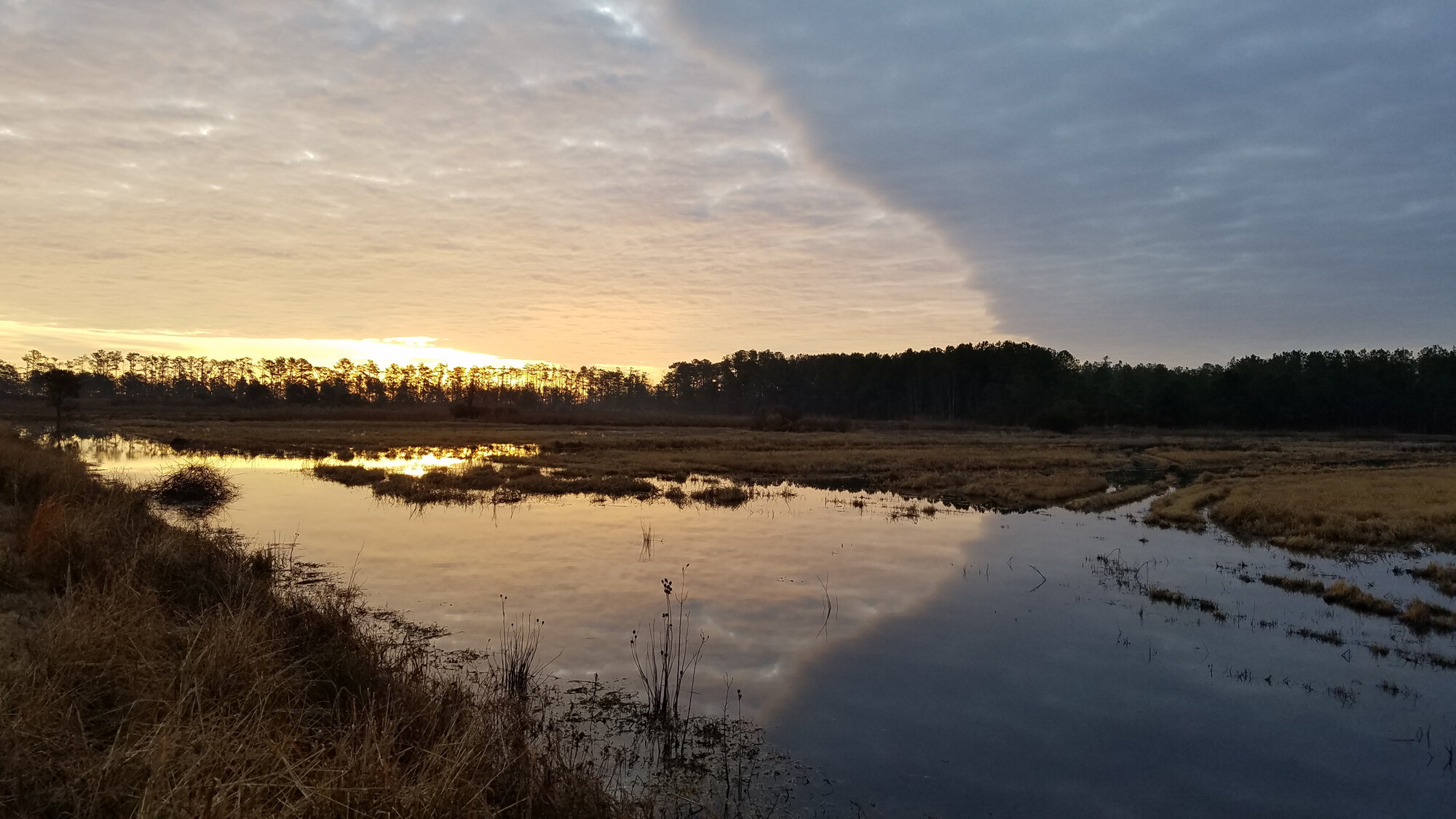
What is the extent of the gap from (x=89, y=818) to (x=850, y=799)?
664cm

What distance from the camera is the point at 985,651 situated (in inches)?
523

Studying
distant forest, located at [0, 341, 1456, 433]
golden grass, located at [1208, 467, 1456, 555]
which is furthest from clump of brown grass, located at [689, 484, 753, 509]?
distant forest, located at [0, 341, 1456, 433]

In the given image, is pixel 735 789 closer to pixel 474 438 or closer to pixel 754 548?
pixel 754 548

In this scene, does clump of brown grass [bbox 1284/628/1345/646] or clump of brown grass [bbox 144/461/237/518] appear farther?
clump of brown grass [bbox 144/461/237/518]

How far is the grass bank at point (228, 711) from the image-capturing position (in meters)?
5.24

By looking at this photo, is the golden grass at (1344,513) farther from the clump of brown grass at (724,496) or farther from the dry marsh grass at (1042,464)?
the clump of brown grass at (724,496)

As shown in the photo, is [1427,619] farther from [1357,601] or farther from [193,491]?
[193,491]

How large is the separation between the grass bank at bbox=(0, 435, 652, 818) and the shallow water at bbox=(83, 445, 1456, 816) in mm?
2797

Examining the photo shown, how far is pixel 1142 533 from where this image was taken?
84.1 feet

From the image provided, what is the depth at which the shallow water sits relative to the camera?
349 inches

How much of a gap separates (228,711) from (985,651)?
11.2m

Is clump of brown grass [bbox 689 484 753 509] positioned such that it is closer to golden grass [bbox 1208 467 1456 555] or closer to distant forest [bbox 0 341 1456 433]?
golden grass [bbox 1208 467 1456 555]

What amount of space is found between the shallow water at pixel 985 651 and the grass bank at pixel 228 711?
110 inches

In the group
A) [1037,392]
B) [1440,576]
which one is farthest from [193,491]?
[1037,392]
